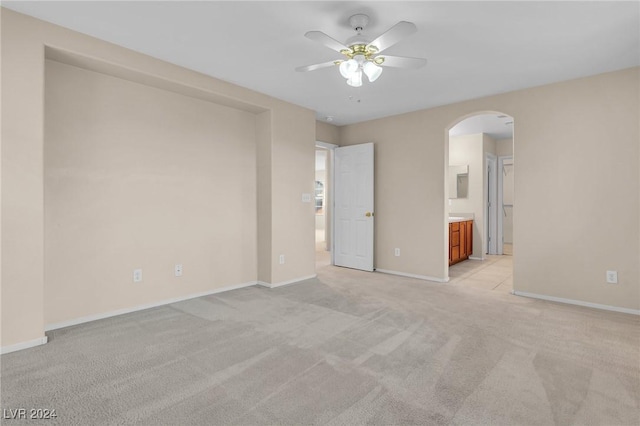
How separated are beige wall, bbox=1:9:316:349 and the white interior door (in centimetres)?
97

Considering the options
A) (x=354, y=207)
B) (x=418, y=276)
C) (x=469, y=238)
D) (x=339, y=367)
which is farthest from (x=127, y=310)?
(x=469, y=238)

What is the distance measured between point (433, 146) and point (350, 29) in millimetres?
2637

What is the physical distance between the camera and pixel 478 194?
667cm

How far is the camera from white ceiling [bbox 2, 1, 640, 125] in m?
2.33

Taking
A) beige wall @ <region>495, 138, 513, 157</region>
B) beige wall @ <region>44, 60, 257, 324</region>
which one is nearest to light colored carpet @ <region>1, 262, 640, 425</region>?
beige wall @ <region>44, 60, 257, 324</region>

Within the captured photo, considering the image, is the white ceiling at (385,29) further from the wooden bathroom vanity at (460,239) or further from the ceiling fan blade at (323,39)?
the wooden bathroom vanity at (460,239)

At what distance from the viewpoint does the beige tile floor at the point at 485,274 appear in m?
4.48

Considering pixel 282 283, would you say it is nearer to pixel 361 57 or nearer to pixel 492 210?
pixel 361 57

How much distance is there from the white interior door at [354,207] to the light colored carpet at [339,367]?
6.44ft

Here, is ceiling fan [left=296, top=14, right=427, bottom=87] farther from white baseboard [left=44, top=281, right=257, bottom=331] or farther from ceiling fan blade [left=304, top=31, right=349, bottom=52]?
→ white baseboard [left=44, top=281, right=257, bottom=331]

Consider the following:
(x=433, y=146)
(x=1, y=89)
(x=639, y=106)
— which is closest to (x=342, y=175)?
(x=433, y=146)

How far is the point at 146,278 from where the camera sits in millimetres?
3512

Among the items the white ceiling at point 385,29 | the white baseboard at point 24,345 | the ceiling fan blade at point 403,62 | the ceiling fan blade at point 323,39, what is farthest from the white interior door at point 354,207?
the white baseboard at point 24,345

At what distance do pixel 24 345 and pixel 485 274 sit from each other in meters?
5.47
